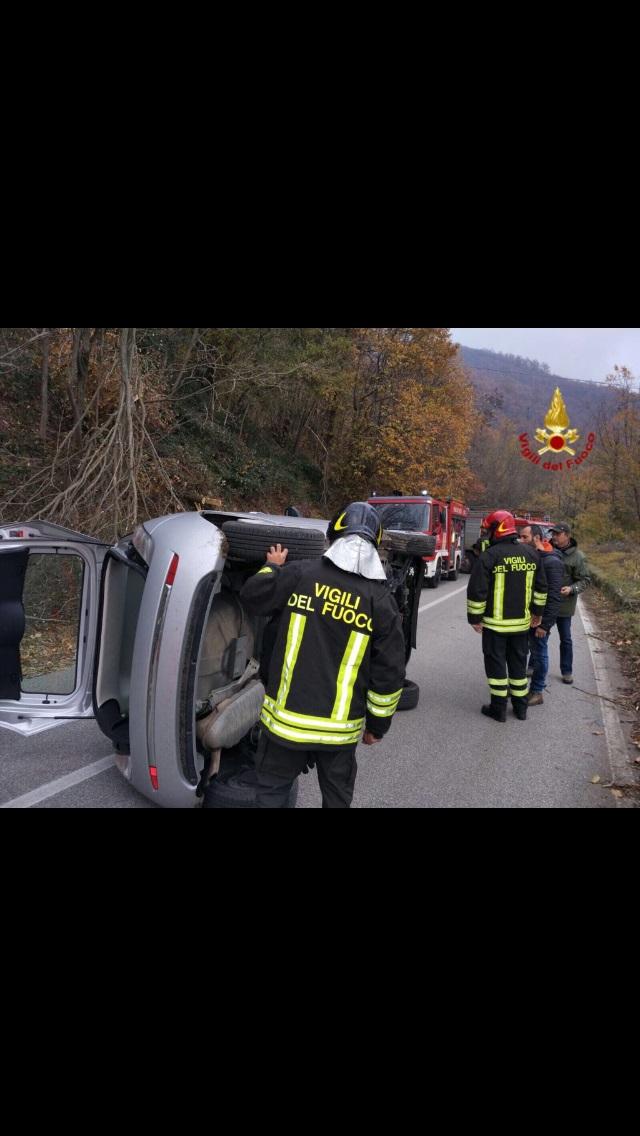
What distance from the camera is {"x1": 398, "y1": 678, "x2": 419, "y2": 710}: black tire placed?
246 inches

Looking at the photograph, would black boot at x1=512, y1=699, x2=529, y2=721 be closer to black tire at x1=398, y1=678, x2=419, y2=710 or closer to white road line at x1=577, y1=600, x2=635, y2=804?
white road line at x1=577, y1=600, x2=635, y2=804

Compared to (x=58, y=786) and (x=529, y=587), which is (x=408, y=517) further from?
(x=58, y=786)

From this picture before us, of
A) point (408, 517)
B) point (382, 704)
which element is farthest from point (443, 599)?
point (382, 704)

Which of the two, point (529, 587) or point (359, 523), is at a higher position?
point (359, 523)

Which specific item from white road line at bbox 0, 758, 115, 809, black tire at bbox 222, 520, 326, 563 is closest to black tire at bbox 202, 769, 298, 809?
white road line at bbox 0, 758, 115, 809

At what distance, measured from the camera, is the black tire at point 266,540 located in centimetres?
356

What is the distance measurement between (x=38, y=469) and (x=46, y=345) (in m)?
2.60

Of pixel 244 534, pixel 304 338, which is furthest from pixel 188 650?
pixel 304 338

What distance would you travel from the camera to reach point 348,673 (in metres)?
3.04

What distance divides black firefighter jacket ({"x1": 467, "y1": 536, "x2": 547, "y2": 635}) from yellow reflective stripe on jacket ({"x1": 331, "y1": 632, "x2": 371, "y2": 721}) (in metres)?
3.03

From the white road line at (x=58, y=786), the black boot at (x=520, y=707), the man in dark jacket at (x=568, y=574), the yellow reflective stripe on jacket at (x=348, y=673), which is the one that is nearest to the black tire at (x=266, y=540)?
the yellow reflective stripe on jacket at (x=348, y=673)

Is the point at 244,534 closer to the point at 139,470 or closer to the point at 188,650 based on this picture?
the point at 188,650

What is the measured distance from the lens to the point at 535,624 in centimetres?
639

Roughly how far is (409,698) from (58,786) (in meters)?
3.37
